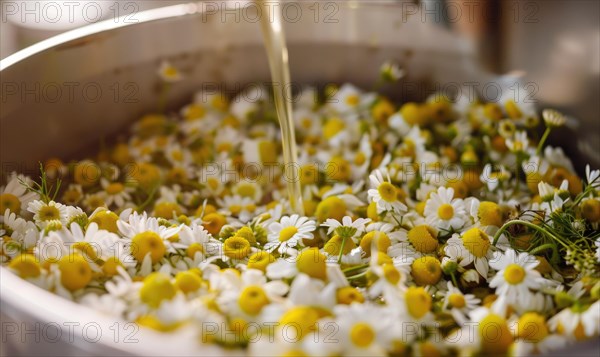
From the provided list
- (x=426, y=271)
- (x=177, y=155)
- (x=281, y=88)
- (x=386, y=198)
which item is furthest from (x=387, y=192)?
(x=177, y=155)

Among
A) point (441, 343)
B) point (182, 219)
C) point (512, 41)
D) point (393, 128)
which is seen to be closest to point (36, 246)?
point (182, 219)

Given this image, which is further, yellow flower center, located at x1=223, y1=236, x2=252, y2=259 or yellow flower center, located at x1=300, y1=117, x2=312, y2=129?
yellow flower center, located at x1=300, y1=117, x2=312, y2=129

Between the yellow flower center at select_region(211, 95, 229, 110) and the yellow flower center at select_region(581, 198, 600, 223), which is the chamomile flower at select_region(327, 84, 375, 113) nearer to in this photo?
the yellow flower center at select_region(211, 95, 229, 110)

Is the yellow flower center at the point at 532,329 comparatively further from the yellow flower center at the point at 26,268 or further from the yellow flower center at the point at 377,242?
the yellow flower center at the point at 26,268

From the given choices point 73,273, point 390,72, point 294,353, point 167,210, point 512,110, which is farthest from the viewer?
point 390,72

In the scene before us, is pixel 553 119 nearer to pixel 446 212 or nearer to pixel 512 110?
pixel 512 110

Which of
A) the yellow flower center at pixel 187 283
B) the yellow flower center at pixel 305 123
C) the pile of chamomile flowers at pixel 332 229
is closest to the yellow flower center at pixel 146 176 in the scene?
the pile of chamomile flowers at pixel 332 229

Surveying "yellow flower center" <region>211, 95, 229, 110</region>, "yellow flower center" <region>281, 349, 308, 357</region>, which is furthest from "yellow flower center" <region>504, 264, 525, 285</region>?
"yellow flower center" <region>211, 95, 229, 110</region>

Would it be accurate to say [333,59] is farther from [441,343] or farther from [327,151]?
[441,343]
